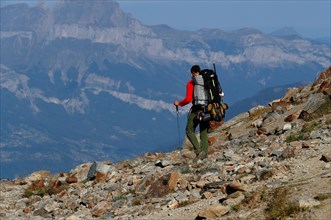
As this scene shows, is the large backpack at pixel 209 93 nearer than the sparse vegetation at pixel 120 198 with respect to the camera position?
No

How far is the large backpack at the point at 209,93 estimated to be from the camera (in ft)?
60.6

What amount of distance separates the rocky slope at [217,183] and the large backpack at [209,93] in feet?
5.68

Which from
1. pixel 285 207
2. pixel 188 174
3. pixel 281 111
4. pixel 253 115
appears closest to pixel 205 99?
pixel 188 174

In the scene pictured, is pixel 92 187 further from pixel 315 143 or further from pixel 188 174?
pixel 315 143

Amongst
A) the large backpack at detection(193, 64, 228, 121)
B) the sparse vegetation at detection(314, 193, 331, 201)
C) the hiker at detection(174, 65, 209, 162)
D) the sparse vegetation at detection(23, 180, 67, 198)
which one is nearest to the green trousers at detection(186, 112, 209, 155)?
the hiker at detection(174, 65, 209, 162)

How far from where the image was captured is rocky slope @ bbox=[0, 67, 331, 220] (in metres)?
13.5

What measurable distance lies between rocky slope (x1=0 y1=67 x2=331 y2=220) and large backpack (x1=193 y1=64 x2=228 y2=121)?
1.73 m

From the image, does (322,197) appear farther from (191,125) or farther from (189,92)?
(191,125)

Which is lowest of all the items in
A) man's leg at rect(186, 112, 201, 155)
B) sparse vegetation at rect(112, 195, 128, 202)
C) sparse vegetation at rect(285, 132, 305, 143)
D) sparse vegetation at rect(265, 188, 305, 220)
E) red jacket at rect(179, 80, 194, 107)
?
sparse vegetation at rect(265, 188, 305, 220)

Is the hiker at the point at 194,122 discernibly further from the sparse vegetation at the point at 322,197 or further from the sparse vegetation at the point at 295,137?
the sparse vegetation at the point at 322,197

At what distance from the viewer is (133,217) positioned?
16.0m

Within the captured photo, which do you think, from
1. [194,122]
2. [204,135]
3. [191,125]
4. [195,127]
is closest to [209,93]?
[194,122]

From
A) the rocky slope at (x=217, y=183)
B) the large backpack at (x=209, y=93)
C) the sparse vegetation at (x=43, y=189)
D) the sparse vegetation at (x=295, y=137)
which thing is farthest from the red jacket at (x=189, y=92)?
the sparse vegetation at (x=43, y=189)

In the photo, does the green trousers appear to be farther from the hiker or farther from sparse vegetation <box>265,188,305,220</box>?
sparse vegetation <box>265,188,305,220</box>
